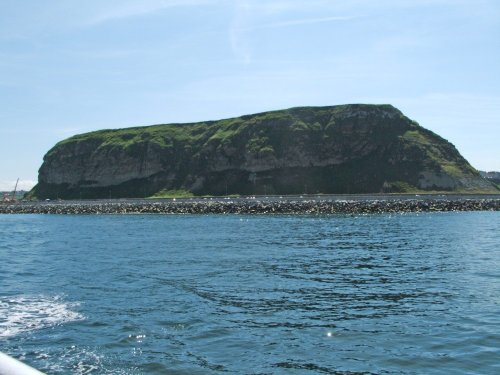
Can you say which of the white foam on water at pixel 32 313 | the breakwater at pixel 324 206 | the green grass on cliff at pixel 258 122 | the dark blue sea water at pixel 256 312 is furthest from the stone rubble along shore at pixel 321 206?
the white foam on water at pixel 32 313

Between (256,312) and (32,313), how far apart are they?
857 cm

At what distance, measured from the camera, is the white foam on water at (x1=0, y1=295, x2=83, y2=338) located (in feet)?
57.3

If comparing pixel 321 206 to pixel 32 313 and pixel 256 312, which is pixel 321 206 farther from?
pixel 32 313

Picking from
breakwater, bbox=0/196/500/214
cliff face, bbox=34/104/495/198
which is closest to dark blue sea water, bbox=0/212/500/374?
breakwater, bbox=0/196/500/214

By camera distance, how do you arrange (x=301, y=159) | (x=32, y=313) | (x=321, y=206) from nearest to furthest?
(x=32, y=313) < (x=321, y=206) < (x=301, y=159)

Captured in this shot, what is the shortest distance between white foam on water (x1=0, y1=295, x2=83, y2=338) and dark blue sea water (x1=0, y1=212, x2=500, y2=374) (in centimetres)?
5

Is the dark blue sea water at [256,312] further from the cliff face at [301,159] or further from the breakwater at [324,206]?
the cliff face at [301,159]

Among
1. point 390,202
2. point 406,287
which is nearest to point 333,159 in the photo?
point 390,202

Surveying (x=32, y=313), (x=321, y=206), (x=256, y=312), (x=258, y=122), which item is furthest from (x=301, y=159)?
(x=32, y=313)

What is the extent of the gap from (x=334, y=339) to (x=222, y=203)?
91.0m

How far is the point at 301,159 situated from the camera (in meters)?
170

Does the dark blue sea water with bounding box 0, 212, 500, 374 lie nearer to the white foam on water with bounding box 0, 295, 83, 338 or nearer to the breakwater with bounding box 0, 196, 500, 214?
the white foam on water with bounding box 0, 295, 83, 338

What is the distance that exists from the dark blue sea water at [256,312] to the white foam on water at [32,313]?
0.17ft

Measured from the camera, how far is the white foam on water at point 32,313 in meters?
17.5
